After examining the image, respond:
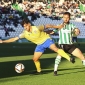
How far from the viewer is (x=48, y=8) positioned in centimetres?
4200

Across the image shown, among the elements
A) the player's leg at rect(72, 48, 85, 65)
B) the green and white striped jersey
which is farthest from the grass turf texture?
the green and white striped jersey

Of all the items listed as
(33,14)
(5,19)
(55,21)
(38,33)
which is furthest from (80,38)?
(38,33)

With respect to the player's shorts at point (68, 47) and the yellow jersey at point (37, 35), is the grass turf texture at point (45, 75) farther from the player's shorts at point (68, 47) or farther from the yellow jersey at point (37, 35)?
the yellow jersey at point (37, 35)

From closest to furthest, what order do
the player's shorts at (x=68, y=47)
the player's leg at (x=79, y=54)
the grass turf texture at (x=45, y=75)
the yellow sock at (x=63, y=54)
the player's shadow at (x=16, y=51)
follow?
the grass turf texture at (x=45, y=75), the yellow sock at (x=63, y=54), the player's leg at (x=79, y=54), the player's shorts at (x=68, y=47), the player's shadow at (x=16, y=51)

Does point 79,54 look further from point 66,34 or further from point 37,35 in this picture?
point 37,35

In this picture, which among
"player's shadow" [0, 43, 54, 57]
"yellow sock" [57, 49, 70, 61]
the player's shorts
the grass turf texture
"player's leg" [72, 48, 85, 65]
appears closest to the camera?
the grass turf texture

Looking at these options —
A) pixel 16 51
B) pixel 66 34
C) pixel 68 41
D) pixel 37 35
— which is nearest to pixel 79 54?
pixel 68 41

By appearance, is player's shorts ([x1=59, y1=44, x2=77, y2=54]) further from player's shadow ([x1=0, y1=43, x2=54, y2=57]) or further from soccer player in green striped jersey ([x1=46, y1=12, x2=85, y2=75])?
player's shadow ([x1=0, y1=43, x2=54, y2=57])

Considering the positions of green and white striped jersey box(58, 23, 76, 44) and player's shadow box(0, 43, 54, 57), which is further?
player's shadow box(0, 43, 54, 57)

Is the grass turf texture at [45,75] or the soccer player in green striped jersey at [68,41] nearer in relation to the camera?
the grass turf texture at [45,75]

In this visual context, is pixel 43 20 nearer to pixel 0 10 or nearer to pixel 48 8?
pixel 48 8

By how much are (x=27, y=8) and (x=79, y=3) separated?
8.85m

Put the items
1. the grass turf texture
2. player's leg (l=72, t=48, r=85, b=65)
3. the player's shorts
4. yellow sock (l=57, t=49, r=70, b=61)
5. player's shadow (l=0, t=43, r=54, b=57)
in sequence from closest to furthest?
the grass turf texture
yellow sock (l=57, t=49, r=70, b=61)
player's leg (l=72, t=48, r=85, b=65)
the player's shorts
player's shadow (l=0, t=43, r=54, b=57)

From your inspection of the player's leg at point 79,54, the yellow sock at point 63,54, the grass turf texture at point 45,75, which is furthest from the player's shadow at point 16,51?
the yellow sock at point 63,54
